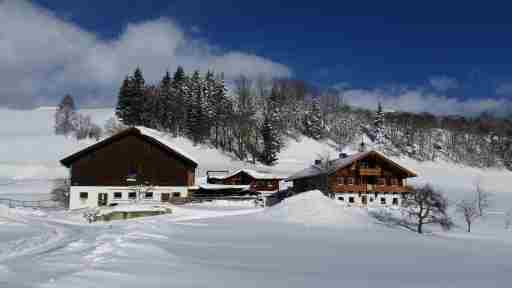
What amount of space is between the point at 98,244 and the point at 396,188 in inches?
1954

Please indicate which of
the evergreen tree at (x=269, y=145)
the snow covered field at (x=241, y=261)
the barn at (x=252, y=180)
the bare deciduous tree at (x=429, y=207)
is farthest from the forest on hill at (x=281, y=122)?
the snow covered field at (x=241, y=261)

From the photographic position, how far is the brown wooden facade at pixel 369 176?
60.0m

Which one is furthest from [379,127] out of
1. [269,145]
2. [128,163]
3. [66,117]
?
[128,163]

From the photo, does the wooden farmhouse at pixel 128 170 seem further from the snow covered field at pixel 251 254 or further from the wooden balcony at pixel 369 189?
the wooden balcony at pixel 369 189

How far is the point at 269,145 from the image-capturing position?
95.4 meters

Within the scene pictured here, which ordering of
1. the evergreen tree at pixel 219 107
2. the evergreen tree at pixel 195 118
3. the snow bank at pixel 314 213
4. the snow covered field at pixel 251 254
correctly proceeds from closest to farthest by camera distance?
the snow covered field at pixel 251 254
the snow bank at pixel 314 213
the evergreen tree at pixel 195 118
the evergreen tree at pixel 219 107

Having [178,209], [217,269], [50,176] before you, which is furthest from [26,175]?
[217,269]

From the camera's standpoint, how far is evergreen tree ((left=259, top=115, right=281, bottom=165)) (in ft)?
312

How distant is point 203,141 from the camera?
101250mm

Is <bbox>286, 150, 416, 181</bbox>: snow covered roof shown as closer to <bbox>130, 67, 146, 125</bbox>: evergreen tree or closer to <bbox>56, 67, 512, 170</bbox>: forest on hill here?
<bbox>56, 67, 512, 170</bbox>: forest on hill

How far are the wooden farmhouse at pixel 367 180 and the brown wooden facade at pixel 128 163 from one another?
18407 millimetres

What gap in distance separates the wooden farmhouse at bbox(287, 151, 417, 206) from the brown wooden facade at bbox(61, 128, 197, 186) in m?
18.4

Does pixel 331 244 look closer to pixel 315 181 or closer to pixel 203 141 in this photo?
pixel 315 181

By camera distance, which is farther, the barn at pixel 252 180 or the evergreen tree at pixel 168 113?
the evergreen tree at pixel 168 113
